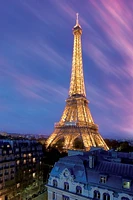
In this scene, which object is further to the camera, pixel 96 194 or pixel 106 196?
pixel 96 194

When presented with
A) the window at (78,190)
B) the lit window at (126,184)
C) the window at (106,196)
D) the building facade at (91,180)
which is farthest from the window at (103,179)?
the window at (78,190)

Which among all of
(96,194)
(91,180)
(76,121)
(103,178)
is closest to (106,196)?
(96,194)

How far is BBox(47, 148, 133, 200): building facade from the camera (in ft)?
97.7

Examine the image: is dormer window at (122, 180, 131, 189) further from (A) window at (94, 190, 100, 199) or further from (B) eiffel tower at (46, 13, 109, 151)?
(B) eiffel tower at (46, 13, 109, 151)

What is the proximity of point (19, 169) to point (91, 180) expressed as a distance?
35.0m

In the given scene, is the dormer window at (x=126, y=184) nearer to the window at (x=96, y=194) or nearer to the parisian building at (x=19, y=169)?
the window at (x=96, y=194)

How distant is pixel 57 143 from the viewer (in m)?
96.9

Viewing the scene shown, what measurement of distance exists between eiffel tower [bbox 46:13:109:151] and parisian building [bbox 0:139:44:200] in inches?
926

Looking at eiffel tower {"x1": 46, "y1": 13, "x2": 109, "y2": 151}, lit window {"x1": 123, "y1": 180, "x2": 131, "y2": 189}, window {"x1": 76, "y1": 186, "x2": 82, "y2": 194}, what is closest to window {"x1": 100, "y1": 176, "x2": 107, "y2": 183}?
lit window {"x1": 123, "y1": 180, "x2": 131, "y2": 189}

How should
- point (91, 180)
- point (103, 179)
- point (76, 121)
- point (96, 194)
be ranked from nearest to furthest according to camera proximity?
point (103, 179), point (96, 194), point (91, 180), point (76, 121)

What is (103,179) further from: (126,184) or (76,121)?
(76,121)

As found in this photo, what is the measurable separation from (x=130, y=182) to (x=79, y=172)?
893 cm

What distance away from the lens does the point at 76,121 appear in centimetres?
9688

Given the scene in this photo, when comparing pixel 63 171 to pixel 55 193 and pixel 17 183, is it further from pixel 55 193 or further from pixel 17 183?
pixel 17 183
